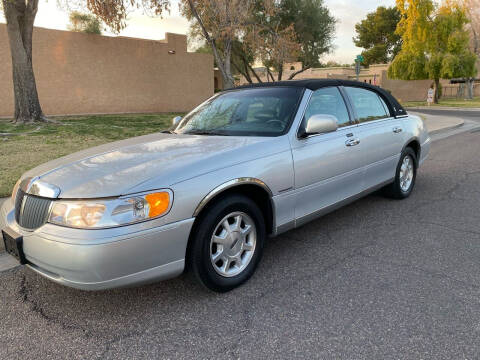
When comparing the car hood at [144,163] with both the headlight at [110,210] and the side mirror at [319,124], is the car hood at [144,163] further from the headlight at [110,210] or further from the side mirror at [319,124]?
the side mirror at [319,124]

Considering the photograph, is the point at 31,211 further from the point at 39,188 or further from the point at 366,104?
the point at 366,104

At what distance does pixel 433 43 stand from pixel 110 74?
82.2 ft

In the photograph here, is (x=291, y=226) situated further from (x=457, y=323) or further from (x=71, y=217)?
(x=71, y=217)

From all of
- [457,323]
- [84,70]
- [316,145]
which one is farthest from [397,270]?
[84,70]

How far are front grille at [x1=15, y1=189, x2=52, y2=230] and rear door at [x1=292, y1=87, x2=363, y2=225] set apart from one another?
6.38 ft

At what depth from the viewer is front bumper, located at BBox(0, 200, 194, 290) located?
2.29 metres

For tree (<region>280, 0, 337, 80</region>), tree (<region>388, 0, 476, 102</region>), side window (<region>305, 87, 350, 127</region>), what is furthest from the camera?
tree (<region>388, 0, 476, 102</region>)

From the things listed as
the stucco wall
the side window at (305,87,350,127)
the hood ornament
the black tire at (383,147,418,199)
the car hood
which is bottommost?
the black tire at (383,147,418,199)

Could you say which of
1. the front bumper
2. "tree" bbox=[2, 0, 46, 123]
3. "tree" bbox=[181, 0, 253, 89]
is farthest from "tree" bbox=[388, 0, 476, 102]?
the front bumper

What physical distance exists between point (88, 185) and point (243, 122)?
1637 mm

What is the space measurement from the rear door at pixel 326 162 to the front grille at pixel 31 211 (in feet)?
6.38

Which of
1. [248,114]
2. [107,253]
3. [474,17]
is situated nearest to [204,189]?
[107,253]

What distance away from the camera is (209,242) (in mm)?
2736

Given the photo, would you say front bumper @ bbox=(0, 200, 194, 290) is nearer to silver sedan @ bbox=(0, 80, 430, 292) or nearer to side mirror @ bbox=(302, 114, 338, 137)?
silver sedan @ bbox=(0, 80, 430, 292)
